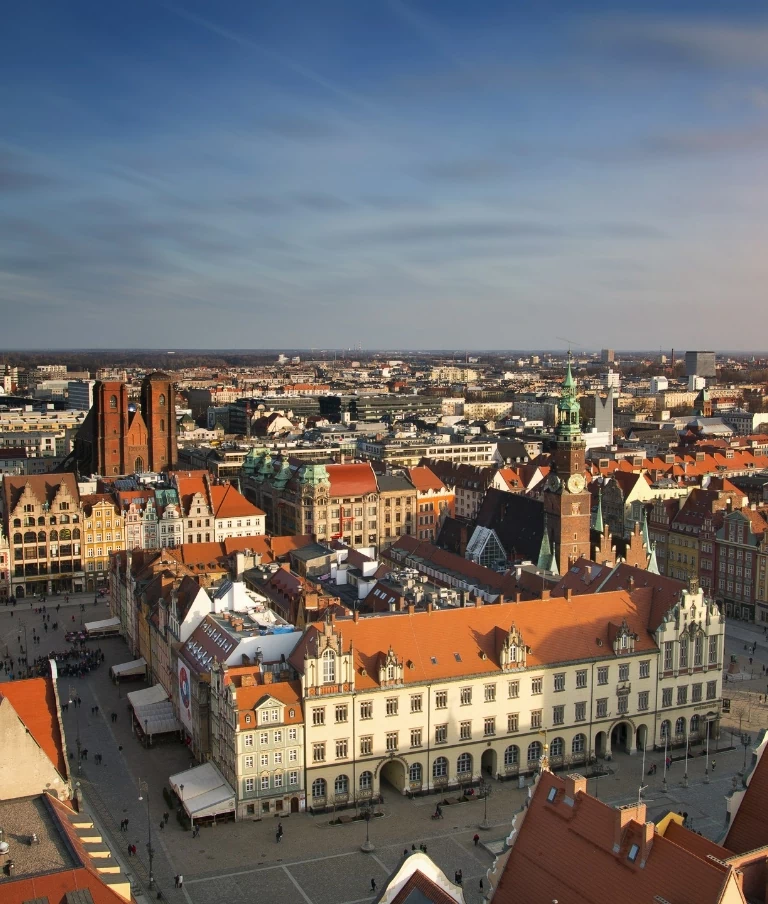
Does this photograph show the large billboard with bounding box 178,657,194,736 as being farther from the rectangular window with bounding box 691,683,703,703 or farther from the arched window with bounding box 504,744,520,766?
the rectangular window with bounding box 691,683,703,703

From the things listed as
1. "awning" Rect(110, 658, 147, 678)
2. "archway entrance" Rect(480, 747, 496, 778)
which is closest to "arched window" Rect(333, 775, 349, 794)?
"archway entrance" Rect(480, 747, 496, 778)

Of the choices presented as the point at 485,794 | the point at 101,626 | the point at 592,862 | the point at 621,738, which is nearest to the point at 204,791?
the point at 485,794

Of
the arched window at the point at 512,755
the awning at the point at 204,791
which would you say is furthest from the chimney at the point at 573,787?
the arched window at the point at 512,755

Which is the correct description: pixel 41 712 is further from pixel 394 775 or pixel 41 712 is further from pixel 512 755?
pixel 512 755

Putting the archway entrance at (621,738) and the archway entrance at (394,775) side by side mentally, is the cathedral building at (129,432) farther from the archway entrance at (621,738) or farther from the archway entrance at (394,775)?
the archway entrance at (621,738)

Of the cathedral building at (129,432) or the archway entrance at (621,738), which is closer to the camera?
the archway entrance at (621,738)

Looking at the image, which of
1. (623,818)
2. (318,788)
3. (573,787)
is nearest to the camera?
(623,818)
